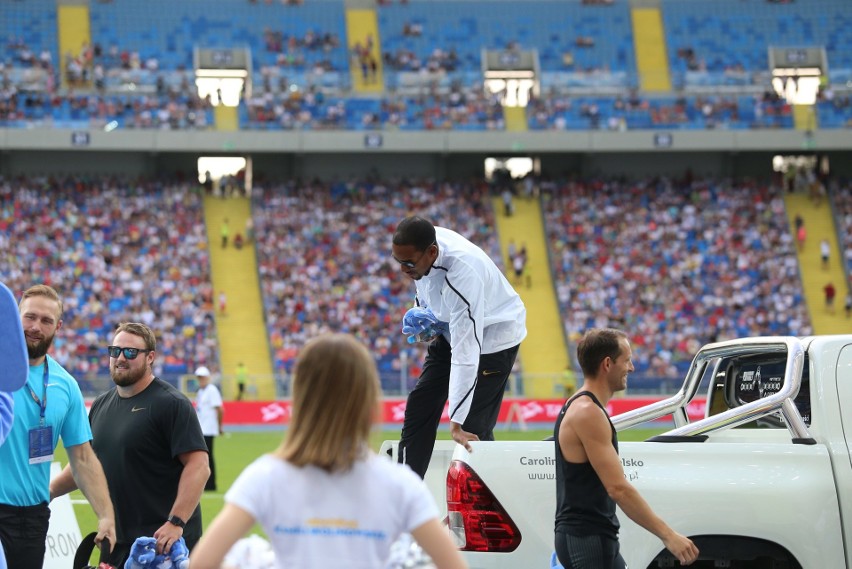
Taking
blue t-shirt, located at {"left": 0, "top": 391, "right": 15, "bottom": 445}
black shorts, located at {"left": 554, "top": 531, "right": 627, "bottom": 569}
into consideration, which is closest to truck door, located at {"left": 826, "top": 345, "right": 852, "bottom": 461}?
black shorts, located at {"left": 554, "top": 531, "right": 627, "bottom": 569}

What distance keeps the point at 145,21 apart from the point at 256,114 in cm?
742

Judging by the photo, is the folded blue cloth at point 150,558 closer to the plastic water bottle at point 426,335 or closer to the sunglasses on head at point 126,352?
the sunglasses on head at point 126,352

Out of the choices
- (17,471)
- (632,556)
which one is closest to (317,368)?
(17,471)

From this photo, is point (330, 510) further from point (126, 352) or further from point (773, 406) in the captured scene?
point (773, 406)

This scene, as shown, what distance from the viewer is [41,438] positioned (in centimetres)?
527

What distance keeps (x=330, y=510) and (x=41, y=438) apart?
2.61m

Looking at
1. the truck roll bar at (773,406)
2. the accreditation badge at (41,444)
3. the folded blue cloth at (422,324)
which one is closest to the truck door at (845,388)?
the truck roll bar at (773,406)

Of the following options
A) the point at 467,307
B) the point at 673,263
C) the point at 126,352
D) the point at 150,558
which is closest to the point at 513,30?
the point at 673,263

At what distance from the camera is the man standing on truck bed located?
15.7 ft

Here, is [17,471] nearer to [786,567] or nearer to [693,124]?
[786,567]

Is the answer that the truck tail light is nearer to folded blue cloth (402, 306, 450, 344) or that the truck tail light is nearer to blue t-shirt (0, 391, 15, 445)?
folded blue cloth (402, 306, 450, 344)

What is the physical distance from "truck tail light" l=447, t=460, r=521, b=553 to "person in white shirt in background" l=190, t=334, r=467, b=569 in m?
2.43

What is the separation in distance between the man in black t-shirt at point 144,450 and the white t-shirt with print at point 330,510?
9.64ft

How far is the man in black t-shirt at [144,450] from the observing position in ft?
19.6
